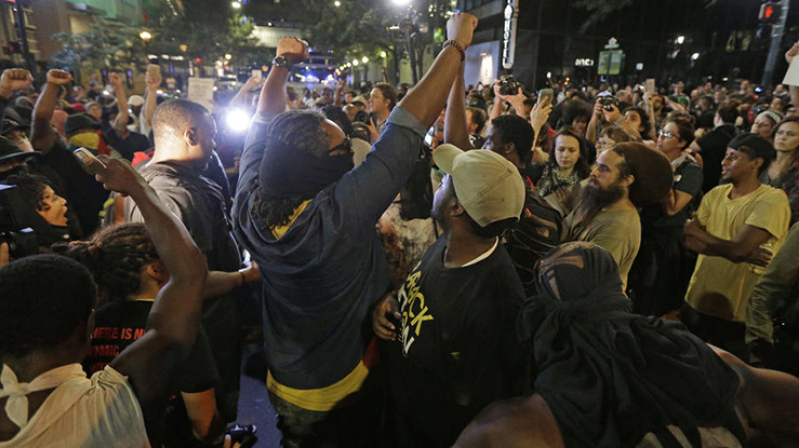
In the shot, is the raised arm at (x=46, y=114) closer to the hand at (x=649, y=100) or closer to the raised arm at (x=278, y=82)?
the raised arm at (x=278, y=82)

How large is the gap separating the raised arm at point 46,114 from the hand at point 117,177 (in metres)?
3.21

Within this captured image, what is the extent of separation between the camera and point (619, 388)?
3.69ft

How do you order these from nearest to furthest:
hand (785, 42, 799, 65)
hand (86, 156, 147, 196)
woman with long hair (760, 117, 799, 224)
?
1. hand (86, 156, 147, 196)
2. woman with long hair (760, 117, 799, 224)
3. hand (785, 42, 799, 65)

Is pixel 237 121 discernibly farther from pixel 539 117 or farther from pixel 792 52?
pixel 792 52

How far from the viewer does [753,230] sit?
127 inches

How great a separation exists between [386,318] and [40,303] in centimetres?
122

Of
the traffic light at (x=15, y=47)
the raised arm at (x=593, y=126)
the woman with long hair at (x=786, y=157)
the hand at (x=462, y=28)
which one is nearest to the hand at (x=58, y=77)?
the hand at (x=462, y=28)

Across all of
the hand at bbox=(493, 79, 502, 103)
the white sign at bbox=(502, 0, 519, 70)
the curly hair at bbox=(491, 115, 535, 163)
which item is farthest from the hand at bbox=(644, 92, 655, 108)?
the curly hair at bbox=(491, 115, 535, 163)

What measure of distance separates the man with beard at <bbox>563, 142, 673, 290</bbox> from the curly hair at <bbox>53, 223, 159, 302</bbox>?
95.9 inches

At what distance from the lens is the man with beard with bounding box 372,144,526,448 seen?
5.42 ft

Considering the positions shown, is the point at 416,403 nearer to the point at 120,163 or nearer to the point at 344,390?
the point at 344,390

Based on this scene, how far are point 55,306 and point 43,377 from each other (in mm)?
196

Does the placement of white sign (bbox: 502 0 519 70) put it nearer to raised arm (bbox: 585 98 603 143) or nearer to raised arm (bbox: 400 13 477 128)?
raised arm (bbox: 585 98 603 143)

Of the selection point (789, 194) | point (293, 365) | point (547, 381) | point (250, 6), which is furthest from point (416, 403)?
point (250, 6)
